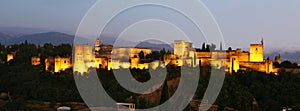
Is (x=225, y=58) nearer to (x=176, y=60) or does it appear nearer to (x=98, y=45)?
(x=176, y=60)

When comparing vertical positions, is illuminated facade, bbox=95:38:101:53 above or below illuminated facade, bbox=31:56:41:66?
above

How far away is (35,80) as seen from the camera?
67.7 ft

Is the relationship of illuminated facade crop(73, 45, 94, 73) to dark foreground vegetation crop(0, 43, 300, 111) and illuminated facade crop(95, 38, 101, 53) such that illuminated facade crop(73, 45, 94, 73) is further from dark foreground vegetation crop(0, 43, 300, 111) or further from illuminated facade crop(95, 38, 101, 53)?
illuminated facade crop(95, 38, 101, 53)

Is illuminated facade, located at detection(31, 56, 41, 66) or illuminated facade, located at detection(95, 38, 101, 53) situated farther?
illuminated facade, located at detection(95, 38, 101, 53)

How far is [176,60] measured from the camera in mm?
24109

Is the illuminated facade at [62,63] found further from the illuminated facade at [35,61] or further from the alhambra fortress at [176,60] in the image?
the illuminated facade at [35,61]

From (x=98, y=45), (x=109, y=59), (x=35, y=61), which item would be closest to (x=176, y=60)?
(x=109, y=59)

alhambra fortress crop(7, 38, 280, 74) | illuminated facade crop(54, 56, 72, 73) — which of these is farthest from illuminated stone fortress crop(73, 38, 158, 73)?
illuminated facade crop(54, 56, 72, 73)

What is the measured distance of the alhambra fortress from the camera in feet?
75.3

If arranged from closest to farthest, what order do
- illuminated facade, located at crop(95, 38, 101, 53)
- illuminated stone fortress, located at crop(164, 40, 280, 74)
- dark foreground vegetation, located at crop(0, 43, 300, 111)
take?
dark foreground vegetation, located at crop(0, 43, 300, 111) < illuminated stone fortress, located at crop(164, 40, 280, 74) < illuminated facade, located at crop(95, 38, 101, 53)

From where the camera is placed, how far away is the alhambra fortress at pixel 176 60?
22950mm

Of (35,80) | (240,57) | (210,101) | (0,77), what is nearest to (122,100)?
(210,101)

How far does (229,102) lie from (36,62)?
49.5 feet

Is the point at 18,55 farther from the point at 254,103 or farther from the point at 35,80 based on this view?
the point at 254,103
